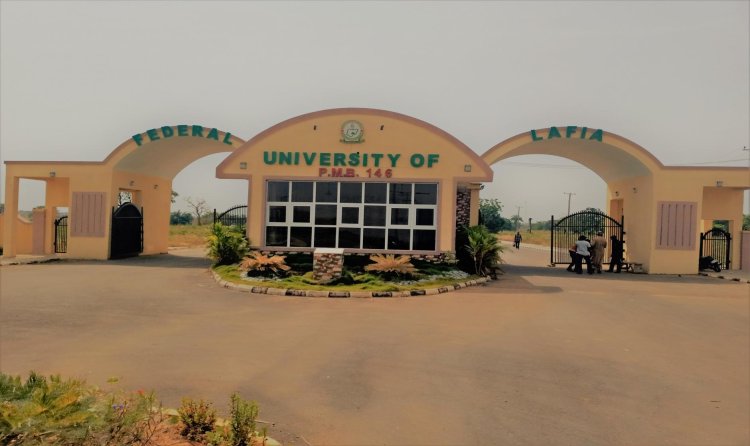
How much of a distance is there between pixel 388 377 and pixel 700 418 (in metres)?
3.85

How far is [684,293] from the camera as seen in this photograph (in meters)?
14.3

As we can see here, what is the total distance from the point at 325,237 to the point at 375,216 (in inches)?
82.6

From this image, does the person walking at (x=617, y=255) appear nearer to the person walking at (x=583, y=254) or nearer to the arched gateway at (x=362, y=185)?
the arched gateway at (x=362, y=185)

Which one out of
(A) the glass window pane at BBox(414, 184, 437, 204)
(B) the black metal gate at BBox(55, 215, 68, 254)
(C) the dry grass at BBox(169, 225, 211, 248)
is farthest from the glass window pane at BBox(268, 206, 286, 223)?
(B) the black metal gate at BBox(55, 215, 68, 254)

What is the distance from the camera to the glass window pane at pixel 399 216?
17.1m

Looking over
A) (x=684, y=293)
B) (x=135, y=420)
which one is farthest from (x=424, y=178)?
(x=135, y=420)

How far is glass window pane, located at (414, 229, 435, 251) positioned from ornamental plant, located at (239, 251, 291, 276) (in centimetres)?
511

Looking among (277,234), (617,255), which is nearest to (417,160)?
(277,234)

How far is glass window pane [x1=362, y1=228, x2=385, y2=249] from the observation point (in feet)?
56.0

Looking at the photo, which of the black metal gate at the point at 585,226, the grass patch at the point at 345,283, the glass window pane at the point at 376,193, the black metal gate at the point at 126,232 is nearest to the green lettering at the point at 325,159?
the glass window pane at the point at 376,193

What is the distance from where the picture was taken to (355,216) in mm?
17188

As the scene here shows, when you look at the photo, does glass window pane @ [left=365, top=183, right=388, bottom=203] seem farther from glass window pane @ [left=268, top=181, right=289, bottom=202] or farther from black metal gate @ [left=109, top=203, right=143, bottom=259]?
black metal gate @ [left=109, top=203, right=143, bottom=259]

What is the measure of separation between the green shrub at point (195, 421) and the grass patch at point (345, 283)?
29.0ft

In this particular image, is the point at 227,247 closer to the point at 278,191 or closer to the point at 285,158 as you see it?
the point at 278,191
